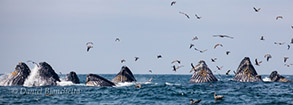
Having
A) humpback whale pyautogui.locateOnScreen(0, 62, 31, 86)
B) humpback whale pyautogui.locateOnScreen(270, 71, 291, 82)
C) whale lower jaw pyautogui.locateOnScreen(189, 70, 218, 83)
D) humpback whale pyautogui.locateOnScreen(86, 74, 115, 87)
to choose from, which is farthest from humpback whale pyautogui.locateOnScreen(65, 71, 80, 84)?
humpback whale pyautogui.locateOnScreen(270, 71, 291, 82)

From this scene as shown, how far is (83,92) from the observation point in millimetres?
29328

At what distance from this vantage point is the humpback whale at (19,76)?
3623 cm

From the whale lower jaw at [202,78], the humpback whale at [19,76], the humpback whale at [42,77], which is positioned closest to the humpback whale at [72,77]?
the humpback whale at [42,77]

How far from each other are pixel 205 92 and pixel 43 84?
49.0ft

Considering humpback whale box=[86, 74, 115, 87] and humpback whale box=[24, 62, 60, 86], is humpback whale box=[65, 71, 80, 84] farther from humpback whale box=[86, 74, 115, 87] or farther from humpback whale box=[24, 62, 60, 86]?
humpback whale box=[86, 74, 115, 87]

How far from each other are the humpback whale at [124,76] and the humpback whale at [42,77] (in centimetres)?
829

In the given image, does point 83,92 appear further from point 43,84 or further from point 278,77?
point 278,77

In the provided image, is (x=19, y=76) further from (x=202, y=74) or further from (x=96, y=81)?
(x=202, y=74)

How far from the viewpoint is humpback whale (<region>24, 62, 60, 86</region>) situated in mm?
35338

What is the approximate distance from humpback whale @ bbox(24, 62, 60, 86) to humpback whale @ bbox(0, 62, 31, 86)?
778 mm

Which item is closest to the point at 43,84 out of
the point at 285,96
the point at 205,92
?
the point at 205,92

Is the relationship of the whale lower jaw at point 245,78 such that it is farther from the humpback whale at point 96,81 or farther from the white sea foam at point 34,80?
the white sea foam at point 34,80

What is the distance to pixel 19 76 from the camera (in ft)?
120

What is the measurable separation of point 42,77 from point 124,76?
10161 mm
